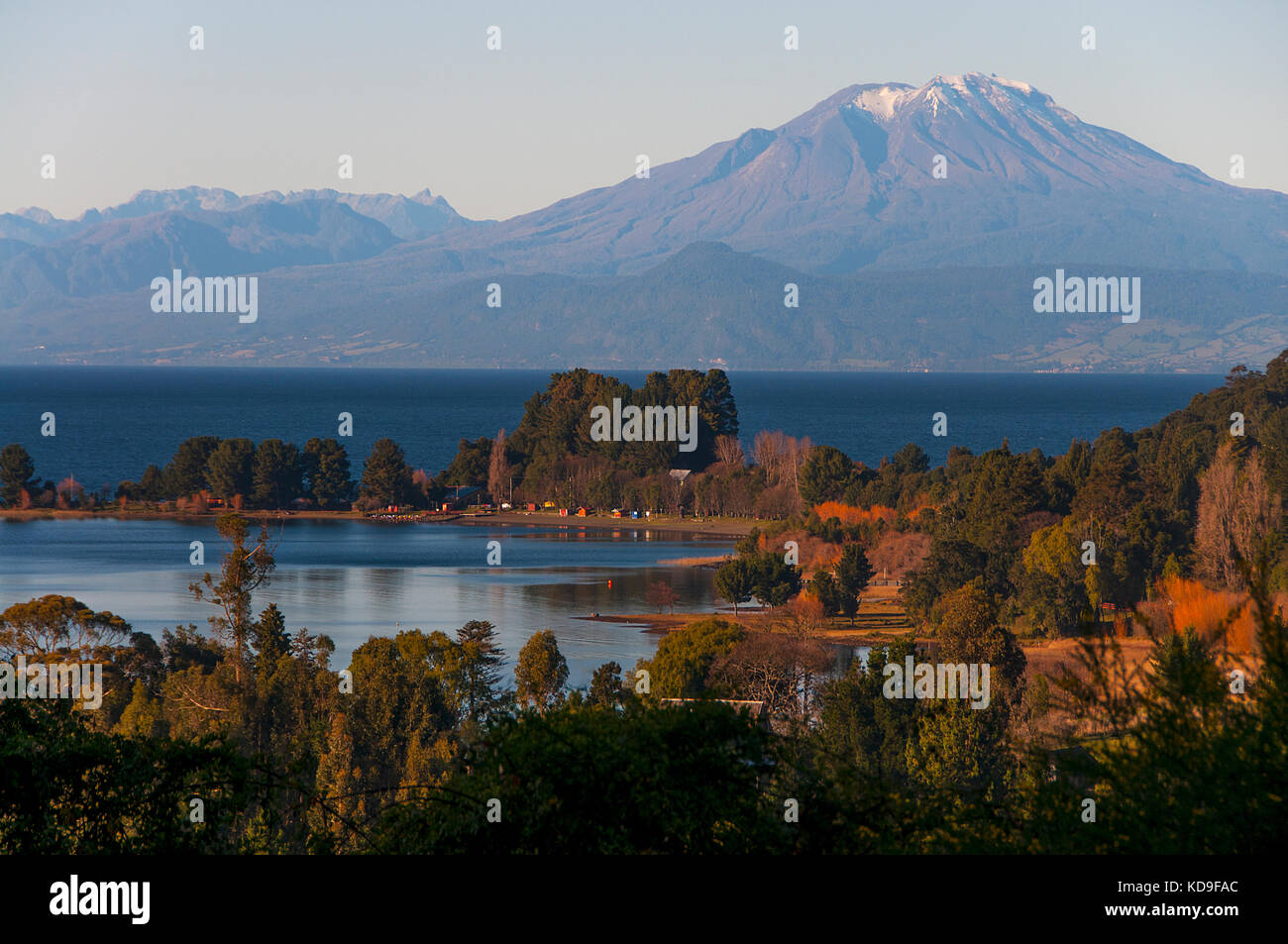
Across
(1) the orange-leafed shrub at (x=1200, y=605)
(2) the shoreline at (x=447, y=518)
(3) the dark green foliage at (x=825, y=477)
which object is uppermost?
(3) the dark green foliage at (x=825, y=477)

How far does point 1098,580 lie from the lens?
207 ft

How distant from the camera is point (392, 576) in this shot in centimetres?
8688

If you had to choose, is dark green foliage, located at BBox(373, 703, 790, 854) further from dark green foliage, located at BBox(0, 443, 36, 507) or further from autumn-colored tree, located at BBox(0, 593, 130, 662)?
dark green foliage, located at BBox(0, 443, 36, 507)

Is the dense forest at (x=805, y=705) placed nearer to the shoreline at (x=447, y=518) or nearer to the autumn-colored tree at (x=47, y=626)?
the autumn-colored tree at (x=47, y=626)

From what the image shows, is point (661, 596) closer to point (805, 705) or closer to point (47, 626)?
point (805, 705)

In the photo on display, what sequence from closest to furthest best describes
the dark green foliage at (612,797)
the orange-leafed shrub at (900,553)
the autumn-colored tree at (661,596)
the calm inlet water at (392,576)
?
the dark green foliage at (612,797)
the calm inlet water at (392,576)
the autumn-colored tree at (661,596)
the orange-leafed shrub at (900,553)

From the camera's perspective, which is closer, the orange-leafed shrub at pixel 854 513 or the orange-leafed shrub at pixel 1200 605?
the orange-leafed shrub at pixel 1200 605

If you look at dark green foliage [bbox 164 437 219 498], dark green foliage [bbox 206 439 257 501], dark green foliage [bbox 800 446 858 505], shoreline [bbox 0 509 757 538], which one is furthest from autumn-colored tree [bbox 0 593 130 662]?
dark green foliage [bbox 164 437 219 498]

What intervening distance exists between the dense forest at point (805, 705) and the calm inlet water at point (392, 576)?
467 centimetres

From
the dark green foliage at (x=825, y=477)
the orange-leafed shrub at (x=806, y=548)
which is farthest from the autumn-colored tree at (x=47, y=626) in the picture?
the dark green foliage at (x=825, y=477)

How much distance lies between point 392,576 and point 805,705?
4883 centimetres

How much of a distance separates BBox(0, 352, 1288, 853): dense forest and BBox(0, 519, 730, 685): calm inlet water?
4.67 m

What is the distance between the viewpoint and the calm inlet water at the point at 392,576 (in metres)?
66.9

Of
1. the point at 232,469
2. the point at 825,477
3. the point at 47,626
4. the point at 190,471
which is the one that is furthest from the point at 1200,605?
the point at 190,471
